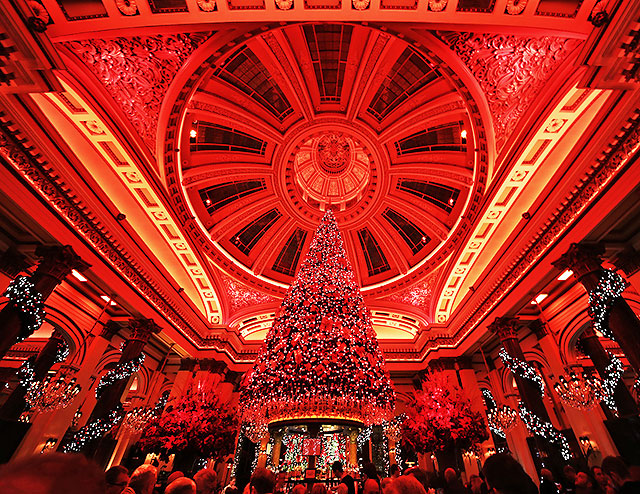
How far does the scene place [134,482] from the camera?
3854 mm

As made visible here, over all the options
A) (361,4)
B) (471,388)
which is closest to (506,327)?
(471,388)

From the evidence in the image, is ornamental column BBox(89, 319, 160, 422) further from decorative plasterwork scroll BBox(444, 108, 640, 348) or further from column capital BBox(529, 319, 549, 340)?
column capital BBox(529, 319, 549, 340)

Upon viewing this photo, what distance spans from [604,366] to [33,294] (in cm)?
1667

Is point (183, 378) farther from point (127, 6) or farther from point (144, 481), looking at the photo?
point (127, 6)

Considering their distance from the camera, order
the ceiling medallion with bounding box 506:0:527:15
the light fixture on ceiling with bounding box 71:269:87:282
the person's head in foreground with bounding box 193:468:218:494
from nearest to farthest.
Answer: the person's head in foreground with bounding box 193:468:218:494 < the ceiling medallion with bounding box 506:0:527:15 < the light fixture on ceiling with bounding box 71:269:87:282

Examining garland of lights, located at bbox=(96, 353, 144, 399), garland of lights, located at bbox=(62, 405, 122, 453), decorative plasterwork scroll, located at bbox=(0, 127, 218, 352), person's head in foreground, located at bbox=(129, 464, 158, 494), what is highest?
decorative plasterwork scroll, located at bbox=(0, 127, 218, 352)

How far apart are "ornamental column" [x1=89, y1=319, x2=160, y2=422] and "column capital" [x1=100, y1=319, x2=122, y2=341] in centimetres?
155

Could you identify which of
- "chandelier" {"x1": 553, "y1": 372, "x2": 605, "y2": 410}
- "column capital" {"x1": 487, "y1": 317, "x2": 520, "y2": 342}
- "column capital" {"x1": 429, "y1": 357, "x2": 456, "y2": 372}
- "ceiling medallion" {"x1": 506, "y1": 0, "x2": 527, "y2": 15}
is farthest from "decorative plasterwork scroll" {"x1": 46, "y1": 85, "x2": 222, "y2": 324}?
"chandelier" {"x1": 553, "y1": 372, "x2": 605, "y2": 410}

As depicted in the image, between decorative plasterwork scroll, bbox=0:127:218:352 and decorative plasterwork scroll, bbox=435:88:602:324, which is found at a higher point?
decorative plasterwork scroll, bbox=435:88:602:324

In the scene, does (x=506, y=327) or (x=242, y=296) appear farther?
(x=242, y=296)

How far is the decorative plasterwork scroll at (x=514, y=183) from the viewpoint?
25.0ft

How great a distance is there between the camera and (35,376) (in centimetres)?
1126

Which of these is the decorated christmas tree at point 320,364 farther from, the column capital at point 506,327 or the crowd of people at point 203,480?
the column capital at point 506,327

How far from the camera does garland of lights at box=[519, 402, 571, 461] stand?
28.6 feet
